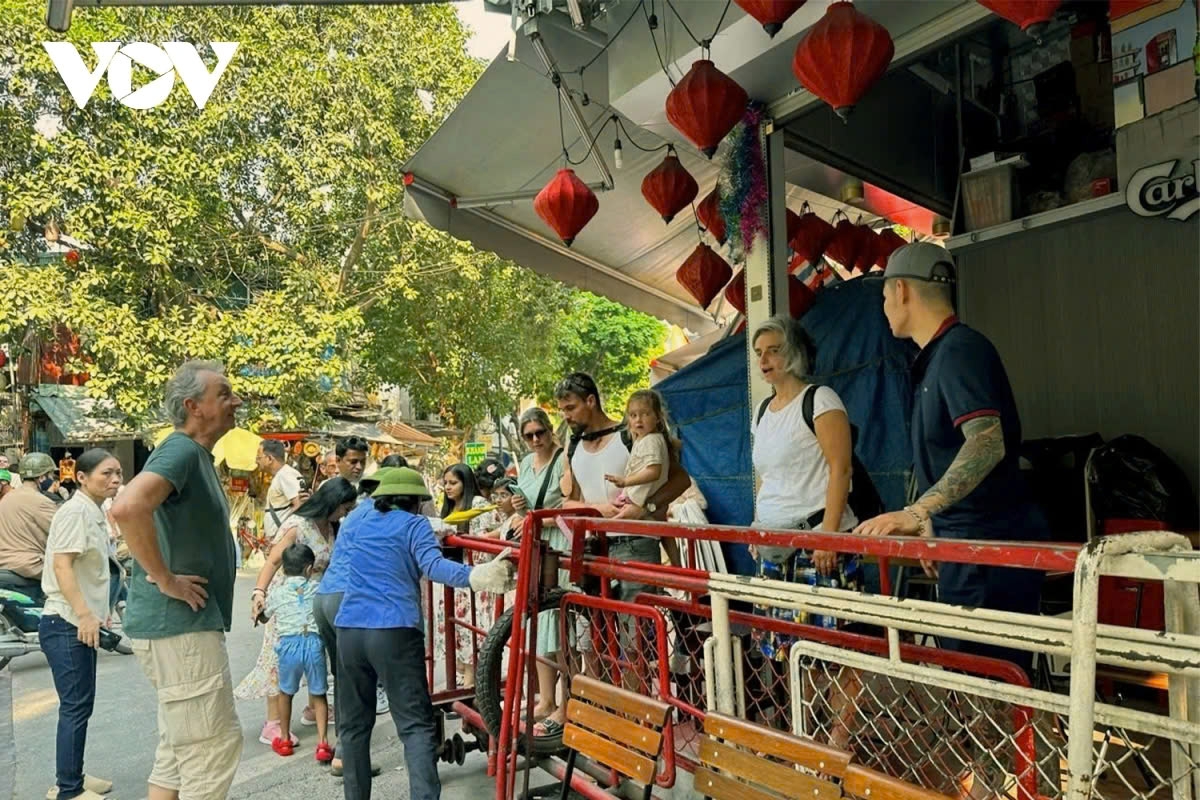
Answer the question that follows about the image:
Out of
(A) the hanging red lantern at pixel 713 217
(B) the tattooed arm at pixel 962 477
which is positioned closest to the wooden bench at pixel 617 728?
(B) the tattooed arm at pixel 962 477

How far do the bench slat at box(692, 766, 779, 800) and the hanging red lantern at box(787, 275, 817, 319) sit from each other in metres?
3.58

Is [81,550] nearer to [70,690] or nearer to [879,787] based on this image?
[70,690]

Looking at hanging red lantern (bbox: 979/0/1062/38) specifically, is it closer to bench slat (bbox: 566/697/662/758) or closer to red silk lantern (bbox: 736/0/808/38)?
red silk lantern (bbox: 736/0/808/38)

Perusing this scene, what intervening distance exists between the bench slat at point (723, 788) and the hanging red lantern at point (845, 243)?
5.38 meters

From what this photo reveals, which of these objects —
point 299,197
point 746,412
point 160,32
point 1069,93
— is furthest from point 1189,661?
point 160,32

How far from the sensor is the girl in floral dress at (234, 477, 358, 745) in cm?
559

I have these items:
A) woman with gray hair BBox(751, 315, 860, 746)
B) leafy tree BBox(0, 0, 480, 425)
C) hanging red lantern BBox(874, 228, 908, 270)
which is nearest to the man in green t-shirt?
woman with gray hair BBox(751, 315, 860, 746)

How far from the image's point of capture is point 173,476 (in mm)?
3414

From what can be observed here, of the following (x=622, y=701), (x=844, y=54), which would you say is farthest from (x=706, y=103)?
(x=622, y=701)

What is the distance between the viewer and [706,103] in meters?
4.62

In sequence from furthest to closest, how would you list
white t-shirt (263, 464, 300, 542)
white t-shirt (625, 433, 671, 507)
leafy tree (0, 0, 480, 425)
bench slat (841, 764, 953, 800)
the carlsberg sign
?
1. leafy tree (0, 0, 480, 425)
2. the carlsberg sign
3. white t-shirt (263, 464, 300, 542)
4. white t-shirt (625, 433, 671, 507)
5. bench slat (841, 764, 953, 800)

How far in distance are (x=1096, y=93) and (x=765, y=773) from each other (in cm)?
561

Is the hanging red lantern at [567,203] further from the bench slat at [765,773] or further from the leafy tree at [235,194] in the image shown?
the leafy tree at [235,194]

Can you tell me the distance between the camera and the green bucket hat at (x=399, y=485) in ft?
13.2
